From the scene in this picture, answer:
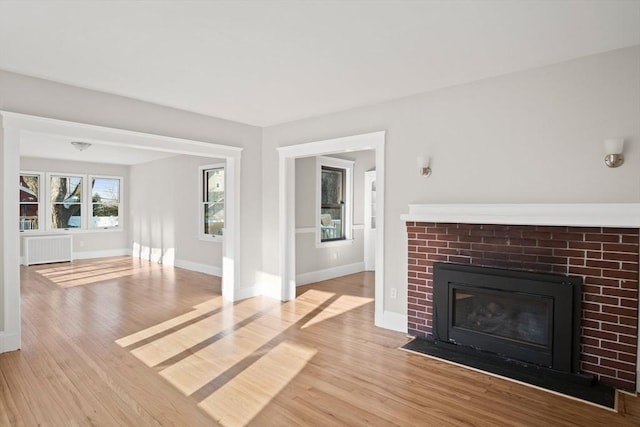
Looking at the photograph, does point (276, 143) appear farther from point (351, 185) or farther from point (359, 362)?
point (359, 362)

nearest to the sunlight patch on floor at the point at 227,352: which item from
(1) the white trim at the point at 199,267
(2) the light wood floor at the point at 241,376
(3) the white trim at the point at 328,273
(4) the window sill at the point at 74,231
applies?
(2) the light wood floor at the point at 241,376

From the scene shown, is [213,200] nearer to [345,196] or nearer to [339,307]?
[345,196]

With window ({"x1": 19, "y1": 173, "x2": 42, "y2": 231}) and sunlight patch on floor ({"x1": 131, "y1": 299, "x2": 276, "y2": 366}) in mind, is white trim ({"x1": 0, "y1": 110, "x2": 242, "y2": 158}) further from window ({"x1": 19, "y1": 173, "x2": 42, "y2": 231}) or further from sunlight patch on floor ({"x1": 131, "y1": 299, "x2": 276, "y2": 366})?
window ({"x1": 19, "y1": 173, "x2": 42, "y2": 231})

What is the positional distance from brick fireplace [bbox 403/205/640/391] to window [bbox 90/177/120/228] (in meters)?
9.21

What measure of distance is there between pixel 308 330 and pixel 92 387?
6.77 ft

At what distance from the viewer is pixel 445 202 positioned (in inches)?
148

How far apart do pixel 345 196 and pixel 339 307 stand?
286 cm

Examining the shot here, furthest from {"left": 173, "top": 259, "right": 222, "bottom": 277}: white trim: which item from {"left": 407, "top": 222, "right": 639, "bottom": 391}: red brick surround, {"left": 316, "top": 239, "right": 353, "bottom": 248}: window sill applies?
{"left": 407, "top": 222, "right": 639, "bottom": 391}: red brick surround

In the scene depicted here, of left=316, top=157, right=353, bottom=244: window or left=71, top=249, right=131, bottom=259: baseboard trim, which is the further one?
left=71, top=249, right=131, bottom=259: baseboard trim

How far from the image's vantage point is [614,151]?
2824 mm

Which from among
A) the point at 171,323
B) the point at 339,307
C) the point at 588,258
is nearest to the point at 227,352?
the point at 171,323

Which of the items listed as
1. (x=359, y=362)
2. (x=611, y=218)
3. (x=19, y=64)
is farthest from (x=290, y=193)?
(x=611, y=218)

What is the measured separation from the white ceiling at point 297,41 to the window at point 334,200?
3.08 m

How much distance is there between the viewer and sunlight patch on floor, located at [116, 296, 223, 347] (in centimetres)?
380
